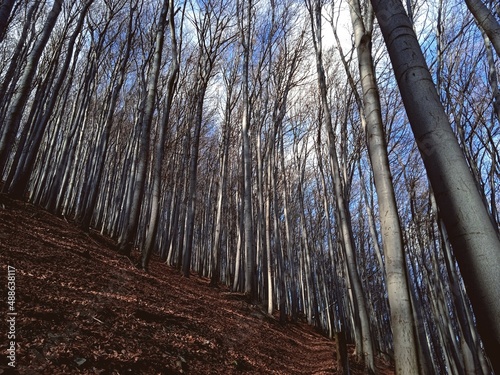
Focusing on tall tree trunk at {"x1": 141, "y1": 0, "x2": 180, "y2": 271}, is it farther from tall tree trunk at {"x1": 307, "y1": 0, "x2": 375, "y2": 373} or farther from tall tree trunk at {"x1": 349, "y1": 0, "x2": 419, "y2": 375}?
tall tree trunk at {"x1": 349, "y1": 0, "x2": 419, "y2": 375}

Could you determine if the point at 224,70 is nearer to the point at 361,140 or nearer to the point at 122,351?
the point at 361,140

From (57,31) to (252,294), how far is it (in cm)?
1304

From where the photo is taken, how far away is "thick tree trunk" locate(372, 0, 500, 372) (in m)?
0.99

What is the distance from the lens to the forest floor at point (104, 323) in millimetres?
2074

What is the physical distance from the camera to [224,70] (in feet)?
37.3

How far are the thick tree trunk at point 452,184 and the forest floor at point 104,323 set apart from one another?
2.35m

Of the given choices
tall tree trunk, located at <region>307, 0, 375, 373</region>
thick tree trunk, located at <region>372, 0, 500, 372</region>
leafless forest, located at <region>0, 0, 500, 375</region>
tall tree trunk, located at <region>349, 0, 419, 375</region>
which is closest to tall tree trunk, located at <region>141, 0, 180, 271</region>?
leafless forest, located at <region>0, 0, 500, 375</region>

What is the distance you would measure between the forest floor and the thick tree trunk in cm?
235

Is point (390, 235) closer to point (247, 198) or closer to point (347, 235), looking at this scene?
point (347, 235)

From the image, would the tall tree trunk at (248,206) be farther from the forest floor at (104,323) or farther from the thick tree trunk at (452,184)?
the thick tree trunk at (452,184)

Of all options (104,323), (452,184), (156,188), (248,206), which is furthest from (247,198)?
(452,184)

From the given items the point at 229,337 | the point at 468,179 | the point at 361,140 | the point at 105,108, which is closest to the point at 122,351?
the point at 229,337

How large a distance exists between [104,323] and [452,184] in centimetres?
303

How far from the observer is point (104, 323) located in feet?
8.87
